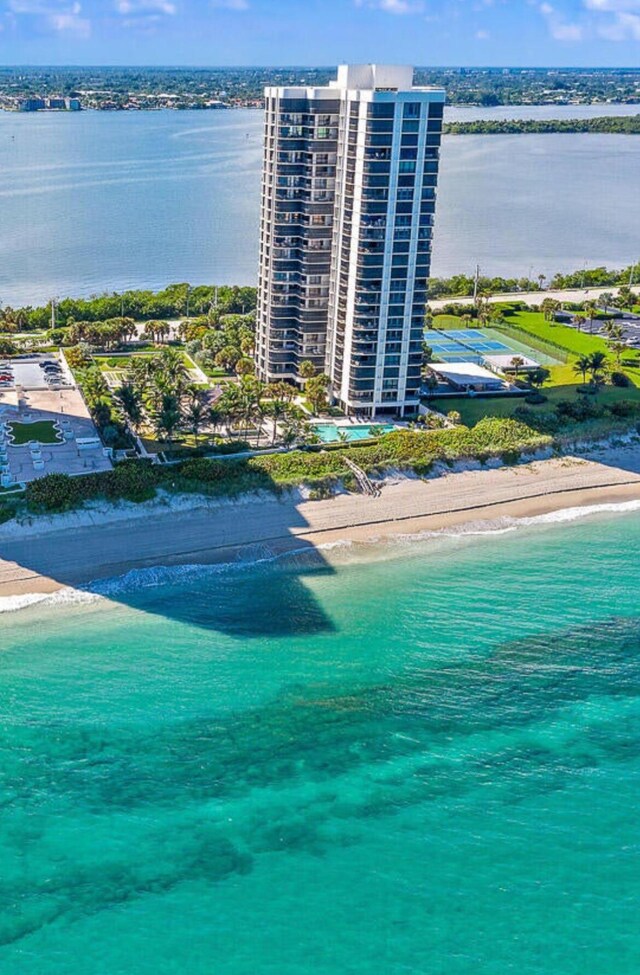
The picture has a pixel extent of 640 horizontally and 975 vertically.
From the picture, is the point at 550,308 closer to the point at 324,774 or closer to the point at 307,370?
the point at 307,370

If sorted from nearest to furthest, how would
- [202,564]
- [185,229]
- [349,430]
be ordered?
[202,564] → [349,430] → [185,229]

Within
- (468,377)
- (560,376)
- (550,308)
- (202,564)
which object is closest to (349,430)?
(468,377)

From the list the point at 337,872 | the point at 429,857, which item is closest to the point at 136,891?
the point at 337,872

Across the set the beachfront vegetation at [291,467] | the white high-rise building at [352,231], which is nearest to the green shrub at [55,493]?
the beachfront vegetation at [291,467]

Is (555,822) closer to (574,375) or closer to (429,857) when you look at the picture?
(429,857)

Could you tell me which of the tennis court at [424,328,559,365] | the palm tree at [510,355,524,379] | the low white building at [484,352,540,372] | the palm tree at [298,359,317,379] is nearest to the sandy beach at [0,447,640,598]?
the palm tree at [298,359,317,379]

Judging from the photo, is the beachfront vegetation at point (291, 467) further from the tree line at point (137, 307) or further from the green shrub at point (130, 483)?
the tree line at point (137, 307)
